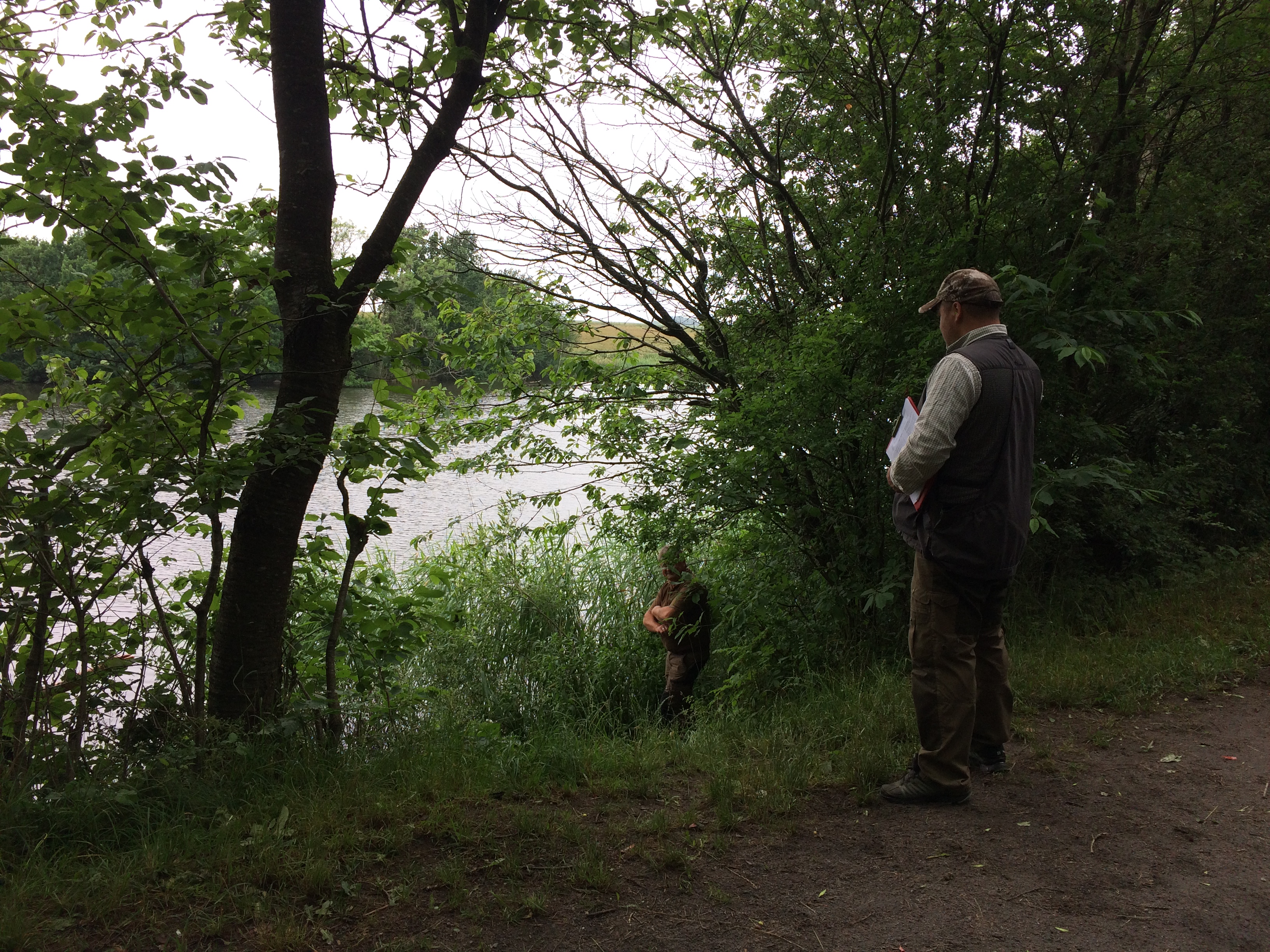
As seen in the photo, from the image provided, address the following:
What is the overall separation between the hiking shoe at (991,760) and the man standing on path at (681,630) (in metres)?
3.20

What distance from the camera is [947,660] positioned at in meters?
3.36

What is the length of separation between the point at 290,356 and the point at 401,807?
1994 mm

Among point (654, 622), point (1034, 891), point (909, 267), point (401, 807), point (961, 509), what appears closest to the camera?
point (1034, 891)

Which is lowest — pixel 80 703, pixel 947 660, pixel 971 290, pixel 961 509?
pixel 80 703

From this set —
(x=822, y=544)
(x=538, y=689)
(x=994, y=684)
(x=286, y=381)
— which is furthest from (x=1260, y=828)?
(x=538, y=689)

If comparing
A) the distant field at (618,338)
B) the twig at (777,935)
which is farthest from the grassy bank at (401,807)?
the distant field at (618,338)

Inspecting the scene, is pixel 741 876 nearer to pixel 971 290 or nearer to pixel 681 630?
pixel 971 290

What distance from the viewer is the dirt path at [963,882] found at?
254 centimetres

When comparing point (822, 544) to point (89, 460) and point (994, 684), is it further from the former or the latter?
point (89, 460)

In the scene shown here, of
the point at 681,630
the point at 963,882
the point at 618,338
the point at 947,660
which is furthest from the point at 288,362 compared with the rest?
the point at 618,338

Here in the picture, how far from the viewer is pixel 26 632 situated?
349 centimetres

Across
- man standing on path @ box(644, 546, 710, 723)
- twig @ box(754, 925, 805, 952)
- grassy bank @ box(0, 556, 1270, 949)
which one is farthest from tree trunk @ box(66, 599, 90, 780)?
man standing on path @ box(644, 546, 710, 723)

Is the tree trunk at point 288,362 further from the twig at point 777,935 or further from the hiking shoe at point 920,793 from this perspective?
the hiking shoe at point 920,793

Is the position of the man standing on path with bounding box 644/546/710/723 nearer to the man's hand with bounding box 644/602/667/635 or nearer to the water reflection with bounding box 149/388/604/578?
the man's hand with bounding box 644/602/667/635
